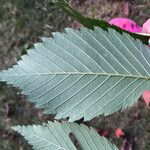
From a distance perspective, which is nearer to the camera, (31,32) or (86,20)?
(86,20)

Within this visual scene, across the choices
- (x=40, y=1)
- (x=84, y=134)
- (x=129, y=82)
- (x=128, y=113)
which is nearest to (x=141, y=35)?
(x=129, y=82)

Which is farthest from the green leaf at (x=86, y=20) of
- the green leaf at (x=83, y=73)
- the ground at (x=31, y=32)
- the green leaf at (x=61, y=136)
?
the ground at (x=31, y=32)

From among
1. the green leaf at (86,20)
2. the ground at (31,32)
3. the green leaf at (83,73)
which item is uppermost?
the ground at (31,32)

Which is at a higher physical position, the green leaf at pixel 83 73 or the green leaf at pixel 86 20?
the green leaf at pixel 86 20

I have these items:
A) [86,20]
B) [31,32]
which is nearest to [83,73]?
[86,20]

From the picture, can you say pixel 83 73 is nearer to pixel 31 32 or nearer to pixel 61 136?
pixel 61 136

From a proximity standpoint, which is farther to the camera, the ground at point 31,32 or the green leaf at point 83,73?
the ground at point 31,32

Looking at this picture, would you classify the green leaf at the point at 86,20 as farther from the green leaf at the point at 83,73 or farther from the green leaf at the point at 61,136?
the green leaf at the point at 61,136
